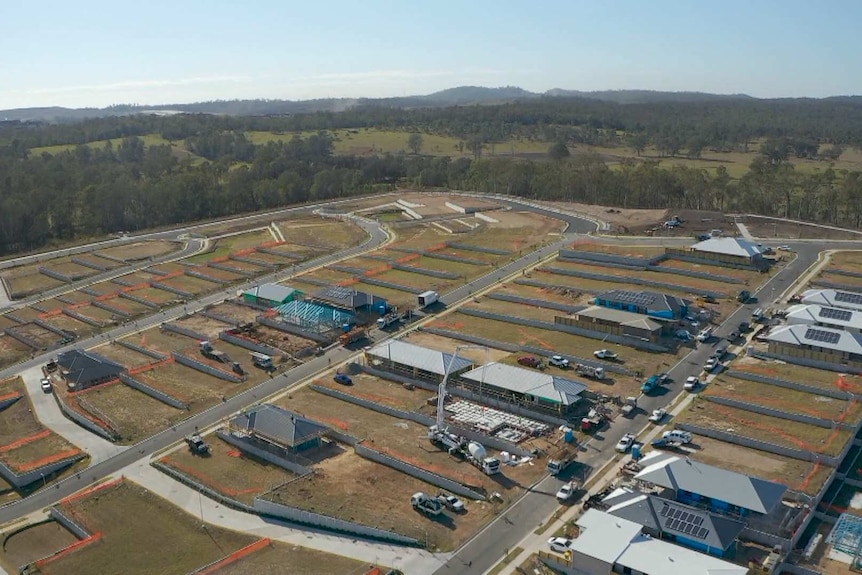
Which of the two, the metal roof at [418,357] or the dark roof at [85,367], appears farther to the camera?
the dark roof at [85,367]

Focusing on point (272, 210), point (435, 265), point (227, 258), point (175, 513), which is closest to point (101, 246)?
point (227, 258)

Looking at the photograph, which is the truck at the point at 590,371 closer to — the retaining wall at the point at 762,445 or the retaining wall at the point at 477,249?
the retaining wall at the point at 762,445

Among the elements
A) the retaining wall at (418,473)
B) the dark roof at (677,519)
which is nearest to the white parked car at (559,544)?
the dark roof at (677,519)

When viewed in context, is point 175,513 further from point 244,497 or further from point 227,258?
point 227,258

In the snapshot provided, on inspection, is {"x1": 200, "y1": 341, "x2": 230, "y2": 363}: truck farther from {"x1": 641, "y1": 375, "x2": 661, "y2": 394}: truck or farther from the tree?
the tree

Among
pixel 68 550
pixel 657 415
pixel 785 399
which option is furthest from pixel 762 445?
pixel 68 550

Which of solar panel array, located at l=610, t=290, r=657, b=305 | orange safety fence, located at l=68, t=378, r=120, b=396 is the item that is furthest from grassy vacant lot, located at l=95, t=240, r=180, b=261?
solar panel array, located at l=610, t=290, r=657, b=305
